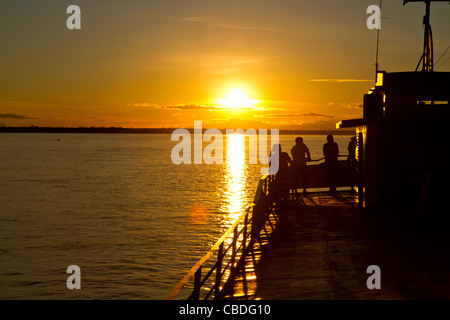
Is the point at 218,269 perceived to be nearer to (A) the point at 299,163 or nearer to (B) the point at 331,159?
(A) the point at 299,163

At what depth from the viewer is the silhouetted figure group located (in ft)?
60.3

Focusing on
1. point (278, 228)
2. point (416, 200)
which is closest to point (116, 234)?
point (278, 228)

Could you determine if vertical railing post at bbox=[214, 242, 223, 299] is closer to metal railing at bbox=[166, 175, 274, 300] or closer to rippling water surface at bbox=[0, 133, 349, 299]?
metal railing at bbox=[166, 175, 274, 300]

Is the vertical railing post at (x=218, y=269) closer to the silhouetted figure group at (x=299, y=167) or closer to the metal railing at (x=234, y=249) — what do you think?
the metal railing at (x=234, y=249)

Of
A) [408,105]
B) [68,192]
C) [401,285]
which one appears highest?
[408,105]

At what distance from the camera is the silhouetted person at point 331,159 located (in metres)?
22.6

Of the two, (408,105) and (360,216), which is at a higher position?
(408,105)

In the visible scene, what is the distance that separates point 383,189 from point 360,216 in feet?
4.40

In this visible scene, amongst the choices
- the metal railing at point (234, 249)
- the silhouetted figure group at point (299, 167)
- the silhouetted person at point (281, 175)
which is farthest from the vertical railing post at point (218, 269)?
the silhouetted person at point (281, 175)

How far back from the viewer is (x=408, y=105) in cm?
1828

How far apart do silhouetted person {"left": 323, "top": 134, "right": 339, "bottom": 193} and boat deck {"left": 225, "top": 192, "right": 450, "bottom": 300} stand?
6084 millimetres

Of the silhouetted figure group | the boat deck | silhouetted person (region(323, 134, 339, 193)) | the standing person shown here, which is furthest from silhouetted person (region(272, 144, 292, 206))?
silhouetted person (region(323, 134, 339, 193))

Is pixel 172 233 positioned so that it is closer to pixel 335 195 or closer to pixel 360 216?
pixel 335 195
